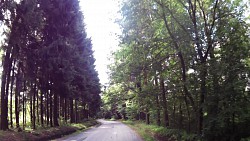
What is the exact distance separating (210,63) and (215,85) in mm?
899

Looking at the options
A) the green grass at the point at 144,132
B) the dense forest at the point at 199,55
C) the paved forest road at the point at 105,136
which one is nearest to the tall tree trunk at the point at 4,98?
the paved forest road at the point at 105,136

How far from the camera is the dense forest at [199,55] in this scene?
31.8ft

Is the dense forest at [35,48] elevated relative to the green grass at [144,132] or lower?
elevated

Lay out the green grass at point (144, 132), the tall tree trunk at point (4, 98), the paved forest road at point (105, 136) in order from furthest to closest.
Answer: the paved forest road at point (105, 136)
the green grass at point (144, 132)
the tall tree trunk at point (4, 98)

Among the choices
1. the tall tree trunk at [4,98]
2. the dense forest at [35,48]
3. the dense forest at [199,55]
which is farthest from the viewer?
the tall tree trunk at [4,98]

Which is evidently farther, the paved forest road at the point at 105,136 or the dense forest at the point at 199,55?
the paved forest road at the point at 105,136

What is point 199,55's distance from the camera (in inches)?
461

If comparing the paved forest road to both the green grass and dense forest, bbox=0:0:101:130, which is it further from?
dense forest, bbox=0:0:101:130

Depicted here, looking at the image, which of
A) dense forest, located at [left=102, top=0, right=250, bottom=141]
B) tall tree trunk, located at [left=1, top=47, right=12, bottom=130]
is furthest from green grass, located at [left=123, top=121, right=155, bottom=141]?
tall tree trunk, located at [left=1, top=47, right=12, bottom=130]

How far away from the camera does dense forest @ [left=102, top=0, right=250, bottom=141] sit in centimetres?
968

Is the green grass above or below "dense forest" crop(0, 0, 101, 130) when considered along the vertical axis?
below

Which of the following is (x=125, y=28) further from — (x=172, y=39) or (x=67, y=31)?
(x=67, y=31)

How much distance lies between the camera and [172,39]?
12.5 m

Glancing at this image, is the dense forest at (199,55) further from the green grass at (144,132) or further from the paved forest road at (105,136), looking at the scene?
the paved forest road at (105,136)
